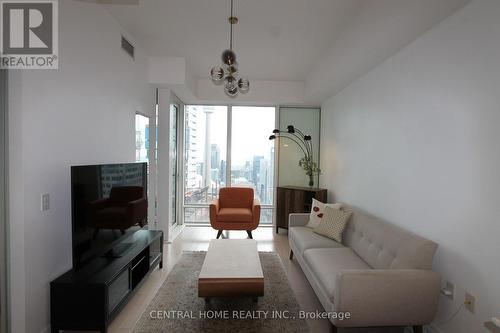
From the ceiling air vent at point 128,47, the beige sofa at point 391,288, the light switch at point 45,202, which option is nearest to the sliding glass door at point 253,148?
the ceiling air vent at point 128,47

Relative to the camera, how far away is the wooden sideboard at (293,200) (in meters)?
4.87

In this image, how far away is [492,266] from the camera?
174 centimetres

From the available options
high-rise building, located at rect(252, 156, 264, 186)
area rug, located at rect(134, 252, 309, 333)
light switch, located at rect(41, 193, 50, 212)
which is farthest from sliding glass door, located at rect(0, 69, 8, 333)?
high-rise building, located at rect(252, 156, 264, 186)

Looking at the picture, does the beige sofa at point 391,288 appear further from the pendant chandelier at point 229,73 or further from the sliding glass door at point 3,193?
the sliding glass door at point 3,193

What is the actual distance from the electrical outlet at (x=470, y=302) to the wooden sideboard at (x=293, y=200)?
293 centimetres

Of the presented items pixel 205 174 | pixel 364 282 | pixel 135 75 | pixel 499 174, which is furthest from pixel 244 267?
pixel 205 174

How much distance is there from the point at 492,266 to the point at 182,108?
5.11m

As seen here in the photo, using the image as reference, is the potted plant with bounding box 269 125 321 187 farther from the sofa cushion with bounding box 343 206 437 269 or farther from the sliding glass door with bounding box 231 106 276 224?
the sofa cushion with bounding box 343 206 437 269

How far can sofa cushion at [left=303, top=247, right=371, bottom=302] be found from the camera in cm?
236

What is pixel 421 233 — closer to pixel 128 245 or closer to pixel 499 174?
pixel 499 174

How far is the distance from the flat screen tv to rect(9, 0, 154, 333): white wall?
0.19 meters

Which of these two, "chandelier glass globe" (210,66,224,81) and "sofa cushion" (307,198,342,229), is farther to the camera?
"sofa cushion" (307,198,342,229)

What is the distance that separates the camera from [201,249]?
4.26 meters

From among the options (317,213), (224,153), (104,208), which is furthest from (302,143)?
(104,208)
